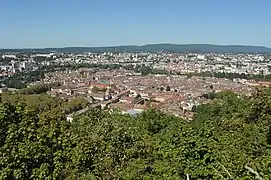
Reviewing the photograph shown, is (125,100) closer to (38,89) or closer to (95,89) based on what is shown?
(95,89)

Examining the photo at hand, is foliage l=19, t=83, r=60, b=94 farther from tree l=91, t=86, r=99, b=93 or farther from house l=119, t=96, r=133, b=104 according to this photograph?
house l=119, t=96, r=133, b=104

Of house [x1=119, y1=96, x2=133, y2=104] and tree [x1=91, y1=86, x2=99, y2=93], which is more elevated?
house [x1=119, y1=96, x2=133, y2=104]

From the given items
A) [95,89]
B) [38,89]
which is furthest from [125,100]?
[38,89]

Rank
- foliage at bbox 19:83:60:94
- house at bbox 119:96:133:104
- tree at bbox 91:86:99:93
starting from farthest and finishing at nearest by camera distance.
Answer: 1. tree at bbox 91:86:99:93
2. foliage at bbox 19:83:60:94
3. house at bbox 119:96:133:104

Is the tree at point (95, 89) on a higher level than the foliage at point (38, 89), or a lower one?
lower

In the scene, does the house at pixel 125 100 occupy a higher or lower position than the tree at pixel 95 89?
higher

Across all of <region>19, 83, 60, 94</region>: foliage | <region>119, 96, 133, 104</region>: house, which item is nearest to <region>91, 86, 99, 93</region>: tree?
<region>19, 83, 60, 94</region>: foliage

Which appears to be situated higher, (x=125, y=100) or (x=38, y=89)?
(x=38, y=89)

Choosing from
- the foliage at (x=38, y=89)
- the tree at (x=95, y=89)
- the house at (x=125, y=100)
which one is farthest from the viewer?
the tree at (x=95, y=89)

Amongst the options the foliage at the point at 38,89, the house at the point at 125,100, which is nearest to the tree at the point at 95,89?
the foliage at the point at 38,89

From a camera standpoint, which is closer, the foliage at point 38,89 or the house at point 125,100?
the house at point 125,100

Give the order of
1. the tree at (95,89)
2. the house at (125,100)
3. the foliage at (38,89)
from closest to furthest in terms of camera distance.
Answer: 1. the house at (125,100)
2. the foliage at (38,89)
3. the tree at (95,89)

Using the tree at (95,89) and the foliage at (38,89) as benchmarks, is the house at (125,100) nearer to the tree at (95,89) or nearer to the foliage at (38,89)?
the tree at (95,89)

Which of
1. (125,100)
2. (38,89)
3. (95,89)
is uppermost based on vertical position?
(38,89)
